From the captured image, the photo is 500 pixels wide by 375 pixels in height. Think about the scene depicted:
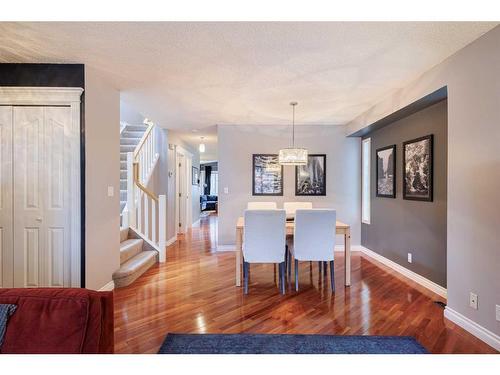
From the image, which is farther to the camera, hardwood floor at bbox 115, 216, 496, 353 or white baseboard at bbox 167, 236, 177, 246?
white baseboard at bbox 167, 236, 177, 246

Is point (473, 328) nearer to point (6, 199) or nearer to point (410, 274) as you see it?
point (410, 274)

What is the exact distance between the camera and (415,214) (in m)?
3.47

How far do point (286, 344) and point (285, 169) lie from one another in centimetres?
348

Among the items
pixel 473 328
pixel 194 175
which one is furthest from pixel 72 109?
pixel 194 175

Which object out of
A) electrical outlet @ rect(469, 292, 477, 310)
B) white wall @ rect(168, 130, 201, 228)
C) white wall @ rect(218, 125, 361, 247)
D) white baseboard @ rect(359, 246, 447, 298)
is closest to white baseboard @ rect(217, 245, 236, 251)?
white wall @ rect(218, 125, 361, 247)

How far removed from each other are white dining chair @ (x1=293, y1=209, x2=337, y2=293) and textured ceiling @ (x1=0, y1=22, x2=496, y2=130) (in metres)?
1.49

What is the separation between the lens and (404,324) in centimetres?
232

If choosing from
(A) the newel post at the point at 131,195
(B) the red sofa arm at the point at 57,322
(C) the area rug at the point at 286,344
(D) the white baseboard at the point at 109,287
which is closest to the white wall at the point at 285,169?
(A) the newel post at the point at 131,195

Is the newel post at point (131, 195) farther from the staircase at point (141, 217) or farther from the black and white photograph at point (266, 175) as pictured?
the black and white photograph at point (266, 175)

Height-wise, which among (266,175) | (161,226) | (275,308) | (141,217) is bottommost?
(275,308)

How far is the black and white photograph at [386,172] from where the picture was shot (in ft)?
13.0

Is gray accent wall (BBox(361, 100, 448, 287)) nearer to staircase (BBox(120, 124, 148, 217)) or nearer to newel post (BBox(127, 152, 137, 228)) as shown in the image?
newel post (BBox(127, 152, 137, 228))

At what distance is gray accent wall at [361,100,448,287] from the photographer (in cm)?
300
